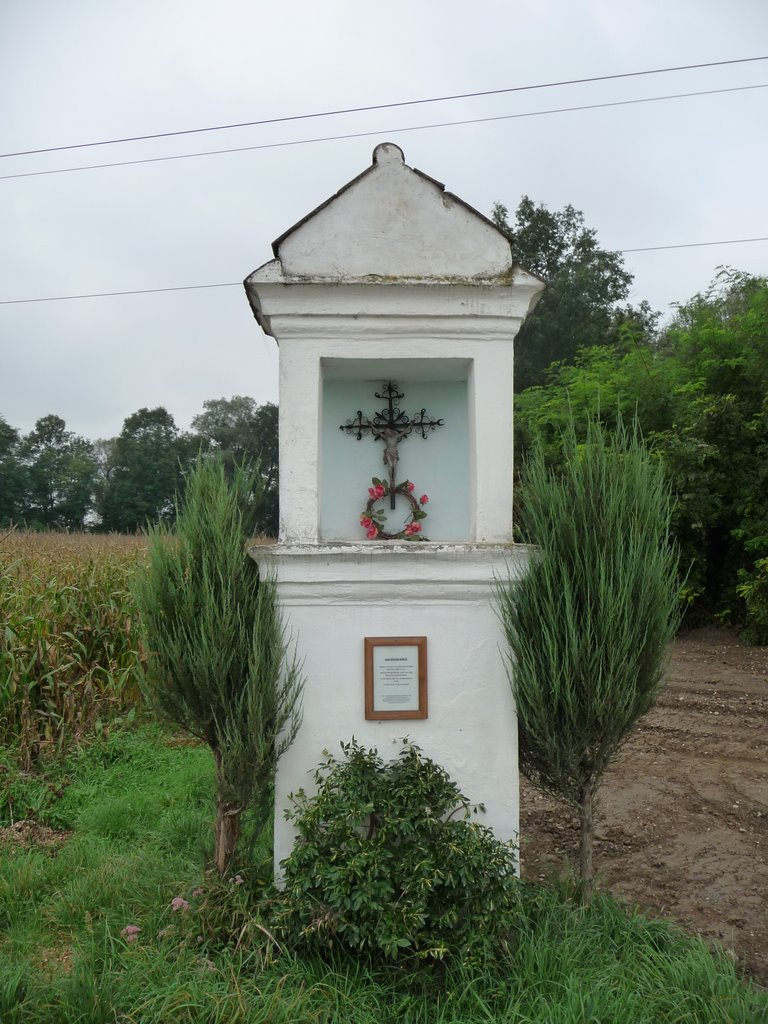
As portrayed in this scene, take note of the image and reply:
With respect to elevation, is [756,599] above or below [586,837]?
above

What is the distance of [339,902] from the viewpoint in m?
3.27

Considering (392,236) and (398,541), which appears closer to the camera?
(398,541)

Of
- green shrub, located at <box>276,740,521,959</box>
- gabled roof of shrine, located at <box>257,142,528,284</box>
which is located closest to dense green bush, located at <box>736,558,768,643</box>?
gabled roof of shrine, located at <box>257,142,528,284</box>

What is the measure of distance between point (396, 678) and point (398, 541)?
663 mm

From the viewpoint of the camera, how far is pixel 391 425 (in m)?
4.85

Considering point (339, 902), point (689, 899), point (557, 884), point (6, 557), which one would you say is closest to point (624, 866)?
point (689, 899)

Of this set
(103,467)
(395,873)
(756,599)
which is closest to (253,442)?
(756,599)

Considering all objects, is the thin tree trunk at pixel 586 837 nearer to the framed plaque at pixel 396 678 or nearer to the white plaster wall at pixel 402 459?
the framed plaque at pixel 396 678

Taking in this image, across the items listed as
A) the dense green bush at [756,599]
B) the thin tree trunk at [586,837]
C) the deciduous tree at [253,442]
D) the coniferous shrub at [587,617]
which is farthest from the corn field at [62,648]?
the dense green bush at [756,599]

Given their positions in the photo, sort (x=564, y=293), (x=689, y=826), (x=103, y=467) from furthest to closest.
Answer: (x=103, y=467)
(x=564, y=293)
(x=689, y=826)

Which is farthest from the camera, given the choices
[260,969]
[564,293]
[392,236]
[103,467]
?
[103,467]

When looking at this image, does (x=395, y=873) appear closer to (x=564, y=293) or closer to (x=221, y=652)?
(x=221, y=652)

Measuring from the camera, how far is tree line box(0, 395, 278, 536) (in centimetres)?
2717

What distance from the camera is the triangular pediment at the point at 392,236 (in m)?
4.04
